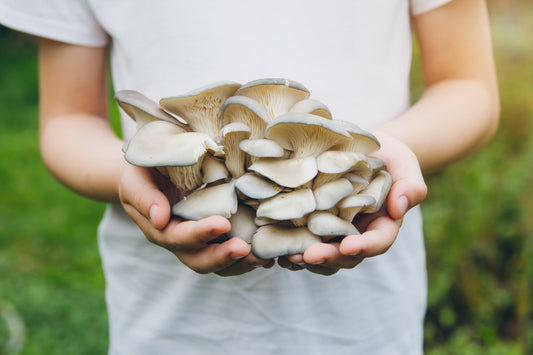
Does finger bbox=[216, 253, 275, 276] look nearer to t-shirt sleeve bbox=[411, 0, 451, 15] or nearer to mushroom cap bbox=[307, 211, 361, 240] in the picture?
mushroom cap bbox=[307, 211, 361, 240]

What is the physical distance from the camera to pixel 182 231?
87cm

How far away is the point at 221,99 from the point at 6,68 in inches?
347

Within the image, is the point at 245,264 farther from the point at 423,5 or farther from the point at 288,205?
the point at 423,5

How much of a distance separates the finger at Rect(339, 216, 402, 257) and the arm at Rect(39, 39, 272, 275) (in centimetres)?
17

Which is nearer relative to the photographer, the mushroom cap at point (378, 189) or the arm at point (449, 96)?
the mushroom cap at point (378, 189)

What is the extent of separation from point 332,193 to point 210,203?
0.75 ft

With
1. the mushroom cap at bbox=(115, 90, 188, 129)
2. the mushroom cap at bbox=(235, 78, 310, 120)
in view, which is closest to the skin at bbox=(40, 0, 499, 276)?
the mushroom cap at bbox=(115, 90, 188, 129)

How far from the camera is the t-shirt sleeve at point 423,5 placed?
→ 126 centimetres

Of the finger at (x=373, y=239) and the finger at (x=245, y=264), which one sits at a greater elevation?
the finger at (x=373, y=239)

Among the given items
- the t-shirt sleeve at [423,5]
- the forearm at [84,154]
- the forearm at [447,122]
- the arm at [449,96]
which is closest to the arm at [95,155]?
the forearm at [84,154]

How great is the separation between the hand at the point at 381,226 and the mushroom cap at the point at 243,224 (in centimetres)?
8

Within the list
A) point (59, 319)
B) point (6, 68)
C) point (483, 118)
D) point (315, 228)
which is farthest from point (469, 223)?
point (6, 68)

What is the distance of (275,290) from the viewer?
120 centimetres

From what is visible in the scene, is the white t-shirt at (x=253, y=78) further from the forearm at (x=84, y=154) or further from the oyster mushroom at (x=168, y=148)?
the oyster mushroom at (x=168, y=148)
